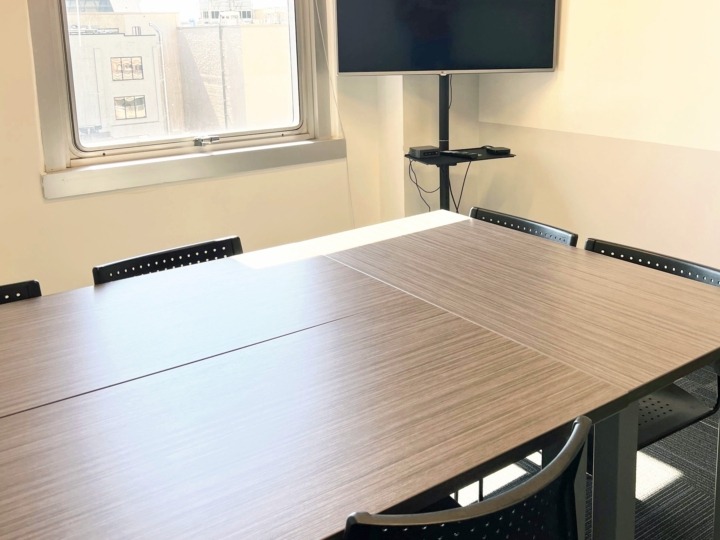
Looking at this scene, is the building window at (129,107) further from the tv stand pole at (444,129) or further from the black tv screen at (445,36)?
the tv stand pole at (444,129)

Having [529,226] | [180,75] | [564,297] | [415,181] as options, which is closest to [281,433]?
[564,297]

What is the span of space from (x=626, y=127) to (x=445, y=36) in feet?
3.19

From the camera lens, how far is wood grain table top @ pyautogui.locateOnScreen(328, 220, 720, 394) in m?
1.62

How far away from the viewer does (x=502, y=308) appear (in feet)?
6.27

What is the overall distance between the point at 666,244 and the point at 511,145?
1.07 meters

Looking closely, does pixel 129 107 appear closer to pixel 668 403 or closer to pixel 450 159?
pixel 450 159

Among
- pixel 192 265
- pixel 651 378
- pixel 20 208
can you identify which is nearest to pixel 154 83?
pixel 20 208

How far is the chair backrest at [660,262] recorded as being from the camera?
2.08m

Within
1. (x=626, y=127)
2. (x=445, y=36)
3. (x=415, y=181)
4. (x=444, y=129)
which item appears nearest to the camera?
(x=626, y=127)

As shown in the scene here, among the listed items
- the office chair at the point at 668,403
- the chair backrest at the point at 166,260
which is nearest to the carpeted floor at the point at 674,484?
the office chair at the point at 668,403

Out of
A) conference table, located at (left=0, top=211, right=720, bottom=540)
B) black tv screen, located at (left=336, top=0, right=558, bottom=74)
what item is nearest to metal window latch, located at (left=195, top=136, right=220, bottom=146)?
black tv screen, located at (left=336, top=0, right=558, bottom=74)

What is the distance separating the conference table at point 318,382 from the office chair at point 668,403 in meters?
0.07

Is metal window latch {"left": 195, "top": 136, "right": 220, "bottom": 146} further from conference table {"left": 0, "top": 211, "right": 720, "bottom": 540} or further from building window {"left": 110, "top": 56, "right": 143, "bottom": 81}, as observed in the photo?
conference table {"left": 0, "top": 211, "right": 720, "bottom": 540}

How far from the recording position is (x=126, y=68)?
352 centimetres
